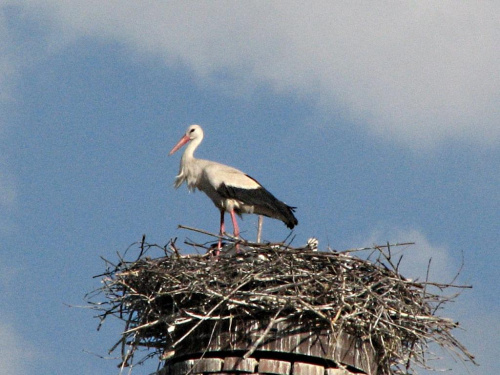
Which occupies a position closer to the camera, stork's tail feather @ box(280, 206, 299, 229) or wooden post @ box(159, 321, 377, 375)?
wooden post @ box(159, 321, 377, 375)

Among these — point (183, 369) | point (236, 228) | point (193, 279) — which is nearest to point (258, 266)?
point (193, 279)

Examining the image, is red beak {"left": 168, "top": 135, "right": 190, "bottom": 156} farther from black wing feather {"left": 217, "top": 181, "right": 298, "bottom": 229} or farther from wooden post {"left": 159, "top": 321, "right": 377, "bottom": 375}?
wooden post {"left": 159, "top": 321, "right": 377, "bottom": 375}

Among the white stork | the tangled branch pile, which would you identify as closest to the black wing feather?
the white stork

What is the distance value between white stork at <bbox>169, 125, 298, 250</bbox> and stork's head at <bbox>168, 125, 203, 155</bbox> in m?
0.84

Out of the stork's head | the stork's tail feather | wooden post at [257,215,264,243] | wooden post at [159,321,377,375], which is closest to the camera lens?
wooden post at [159,321,377,375]

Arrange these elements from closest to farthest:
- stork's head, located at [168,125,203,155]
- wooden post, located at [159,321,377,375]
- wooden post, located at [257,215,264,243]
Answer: wooden post, located at [159,321,377,375] < wooden post, located at [257,215,264,243] < stork's head, located at [168,125,203,155]

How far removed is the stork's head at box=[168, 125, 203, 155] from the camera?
531 inches

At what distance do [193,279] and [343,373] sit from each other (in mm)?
1542

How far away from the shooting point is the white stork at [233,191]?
39.6ft

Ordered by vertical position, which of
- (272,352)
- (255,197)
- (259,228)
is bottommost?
(272,352)

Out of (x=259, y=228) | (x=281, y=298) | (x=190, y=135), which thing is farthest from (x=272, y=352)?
(x=190, y=135)

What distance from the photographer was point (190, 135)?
13.6 metres

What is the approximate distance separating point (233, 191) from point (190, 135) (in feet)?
5.75

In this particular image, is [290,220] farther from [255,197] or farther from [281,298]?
[281,298]
